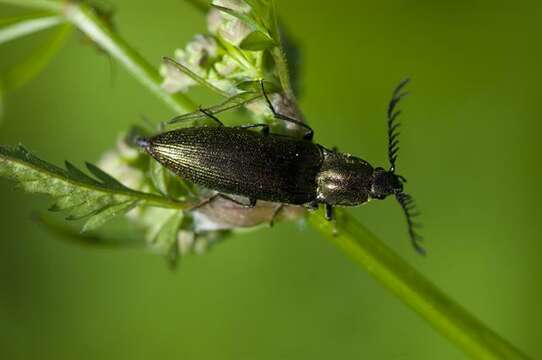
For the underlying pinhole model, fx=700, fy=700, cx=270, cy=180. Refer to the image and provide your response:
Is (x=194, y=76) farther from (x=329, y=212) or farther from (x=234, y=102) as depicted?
(x=329, y=212)

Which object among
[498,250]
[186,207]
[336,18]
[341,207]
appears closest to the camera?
[186,207]

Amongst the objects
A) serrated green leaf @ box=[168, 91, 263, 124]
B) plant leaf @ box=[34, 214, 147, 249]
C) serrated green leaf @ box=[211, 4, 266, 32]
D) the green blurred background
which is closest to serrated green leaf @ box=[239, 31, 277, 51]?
serrated green leaf @ box=[211, 4, 266, 32]

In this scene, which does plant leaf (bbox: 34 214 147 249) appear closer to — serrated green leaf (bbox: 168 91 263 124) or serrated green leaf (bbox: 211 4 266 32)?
serrated green leaf (bbox: 168 91 263 124)

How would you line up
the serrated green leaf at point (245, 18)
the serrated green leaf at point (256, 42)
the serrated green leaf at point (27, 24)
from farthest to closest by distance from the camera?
the serrated green leaf at point (27, 24), the serrated green leaf at point (256, 42), the serrated green leaf at point (245, 18)

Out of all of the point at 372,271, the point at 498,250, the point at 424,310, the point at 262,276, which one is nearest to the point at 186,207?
the point at 372,271

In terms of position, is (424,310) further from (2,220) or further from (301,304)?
(2,220)

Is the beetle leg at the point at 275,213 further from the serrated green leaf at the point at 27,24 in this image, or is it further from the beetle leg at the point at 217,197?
the serrated green leaf at the point at 27,24

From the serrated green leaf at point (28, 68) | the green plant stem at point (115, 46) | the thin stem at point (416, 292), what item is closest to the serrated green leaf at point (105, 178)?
the green plant stem at point (115, 46)
